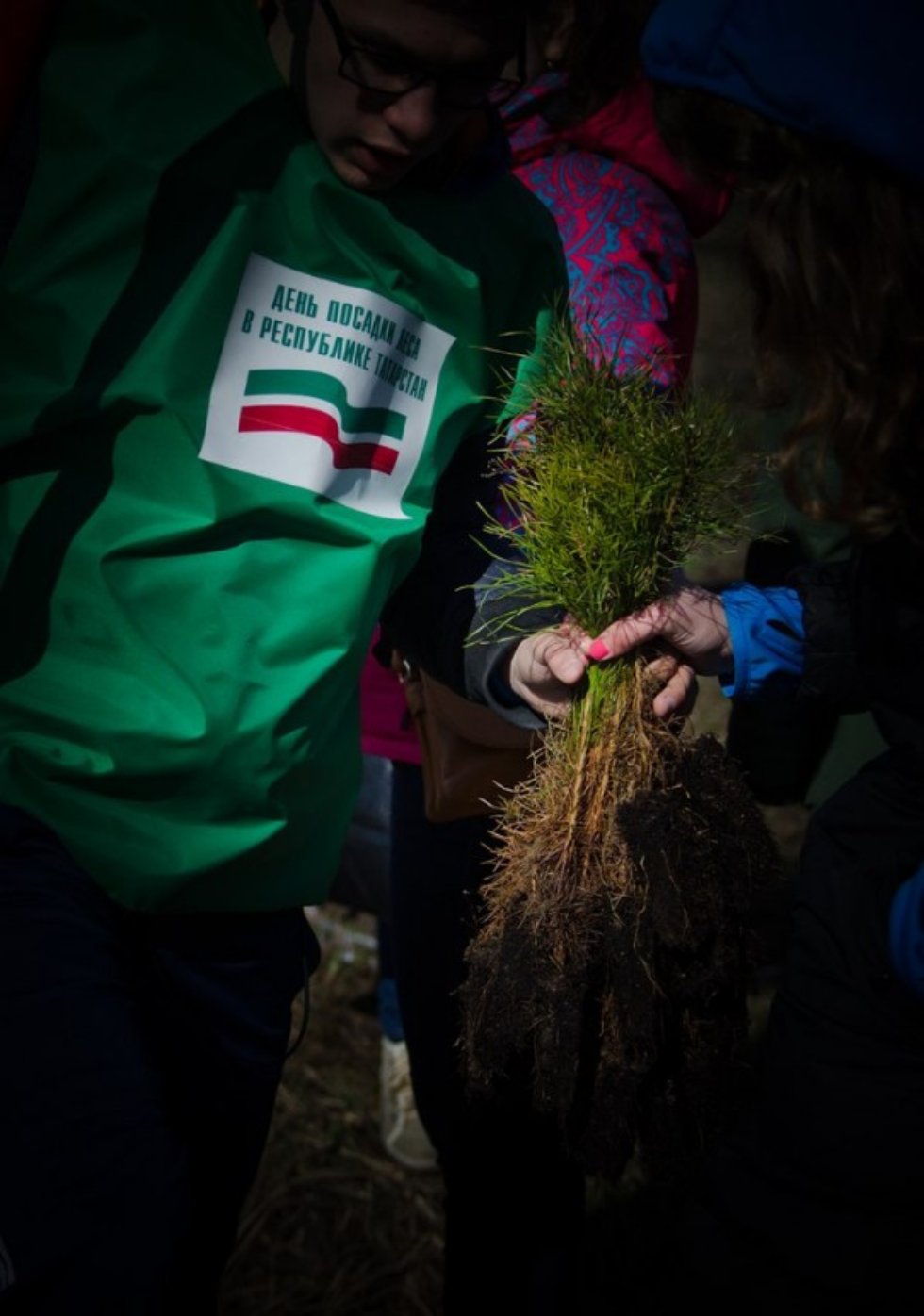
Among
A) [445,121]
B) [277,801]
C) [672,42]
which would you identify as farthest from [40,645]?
[672,42]

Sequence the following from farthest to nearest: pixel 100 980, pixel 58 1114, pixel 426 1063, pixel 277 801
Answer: pixel 426 1063 < pixel 277 801 < pixel 100 980 < pixel 58 1114

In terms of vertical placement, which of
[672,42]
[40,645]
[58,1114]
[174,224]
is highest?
[672,42]

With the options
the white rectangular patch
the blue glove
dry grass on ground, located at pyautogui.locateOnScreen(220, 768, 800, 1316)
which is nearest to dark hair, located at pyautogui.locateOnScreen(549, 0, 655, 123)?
the white rectangular patch

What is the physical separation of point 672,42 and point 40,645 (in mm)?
1094

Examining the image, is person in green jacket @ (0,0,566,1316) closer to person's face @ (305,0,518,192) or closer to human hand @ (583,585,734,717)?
person's face @ (305,0,518,192)

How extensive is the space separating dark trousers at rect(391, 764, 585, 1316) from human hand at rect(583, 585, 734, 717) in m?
0.55

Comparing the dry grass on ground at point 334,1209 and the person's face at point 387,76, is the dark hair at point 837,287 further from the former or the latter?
the dry grass on ground at point 334,1209

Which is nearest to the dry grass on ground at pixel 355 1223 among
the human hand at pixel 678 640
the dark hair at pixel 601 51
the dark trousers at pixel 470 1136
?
the dark trousers at pixel 470 1136

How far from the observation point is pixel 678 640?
1.92 metres

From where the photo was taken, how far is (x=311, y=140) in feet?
5.22

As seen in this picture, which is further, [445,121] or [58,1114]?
[445,121]

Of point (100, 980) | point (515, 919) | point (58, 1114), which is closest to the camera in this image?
point (58, 1114)

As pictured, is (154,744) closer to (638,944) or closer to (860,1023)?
(638,944)

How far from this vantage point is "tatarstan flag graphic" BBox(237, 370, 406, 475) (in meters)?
1.60
